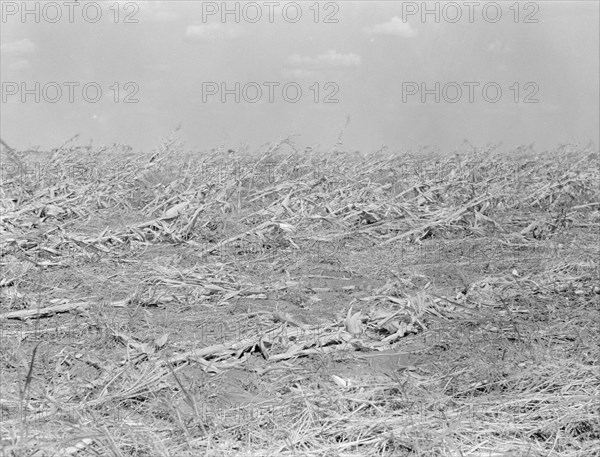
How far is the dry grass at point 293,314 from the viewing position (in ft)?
10.6

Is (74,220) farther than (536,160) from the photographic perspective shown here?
No

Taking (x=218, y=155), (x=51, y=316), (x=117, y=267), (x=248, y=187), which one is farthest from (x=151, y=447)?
(x=218, y=155)

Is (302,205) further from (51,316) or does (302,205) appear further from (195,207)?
(51,316)

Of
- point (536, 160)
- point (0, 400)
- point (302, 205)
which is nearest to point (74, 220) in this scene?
point (302, 205)

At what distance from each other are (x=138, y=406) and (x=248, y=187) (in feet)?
19.0

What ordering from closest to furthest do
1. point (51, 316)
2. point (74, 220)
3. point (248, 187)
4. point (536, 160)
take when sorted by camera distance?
point (51, 316), point (74, 220), point (248, 187), point (536, 160)

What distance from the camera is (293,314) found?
5.06m

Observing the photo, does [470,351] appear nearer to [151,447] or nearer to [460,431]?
[460,431]

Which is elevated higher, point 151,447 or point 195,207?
point 151,447

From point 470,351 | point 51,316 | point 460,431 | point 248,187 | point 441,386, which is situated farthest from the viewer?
point 248,187

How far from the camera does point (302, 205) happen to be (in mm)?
7816

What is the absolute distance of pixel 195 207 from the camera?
7.67m

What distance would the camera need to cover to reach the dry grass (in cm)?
324

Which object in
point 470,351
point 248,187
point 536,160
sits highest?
point 470,351
